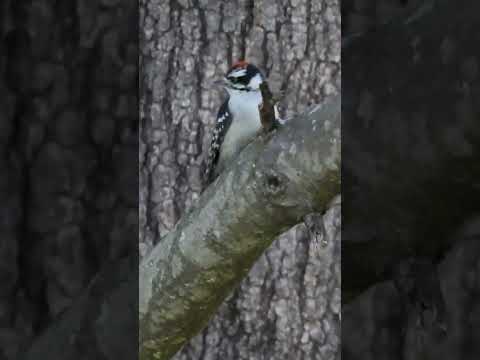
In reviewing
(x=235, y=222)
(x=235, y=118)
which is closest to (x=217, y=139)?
(x=235, y=118)

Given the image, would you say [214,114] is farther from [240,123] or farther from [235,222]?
[235,222]

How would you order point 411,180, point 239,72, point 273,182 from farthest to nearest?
point 239,72 → point 273,182 → point 411,180

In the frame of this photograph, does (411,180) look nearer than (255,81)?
Yes

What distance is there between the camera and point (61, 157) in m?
0.40

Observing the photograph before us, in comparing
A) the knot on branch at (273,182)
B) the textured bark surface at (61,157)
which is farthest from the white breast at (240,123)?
the textured bark surface at (61,157)

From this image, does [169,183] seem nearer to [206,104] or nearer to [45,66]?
[206,104]

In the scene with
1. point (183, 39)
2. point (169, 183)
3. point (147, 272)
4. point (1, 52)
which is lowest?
point (169, 183)

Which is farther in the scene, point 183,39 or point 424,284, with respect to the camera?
point 183,39

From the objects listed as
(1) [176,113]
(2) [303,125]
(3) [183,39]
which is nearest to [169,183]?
(1) [176,113]

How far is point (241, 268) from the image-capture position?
0.68 m

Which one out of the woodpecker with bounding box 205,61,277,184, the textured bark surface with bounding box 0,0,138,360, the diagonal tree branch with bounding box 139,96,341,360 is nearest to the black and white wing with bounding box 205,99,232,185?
the woodpecker with bounding box 205,61,277,184

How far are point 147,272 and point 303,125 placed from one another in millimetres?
252

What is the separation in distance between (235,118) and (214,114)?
0.04 metres

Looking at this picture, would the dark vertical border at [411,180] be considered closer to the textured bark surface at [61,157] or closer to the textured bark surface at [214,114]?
the textured bark surface at [61,157]
